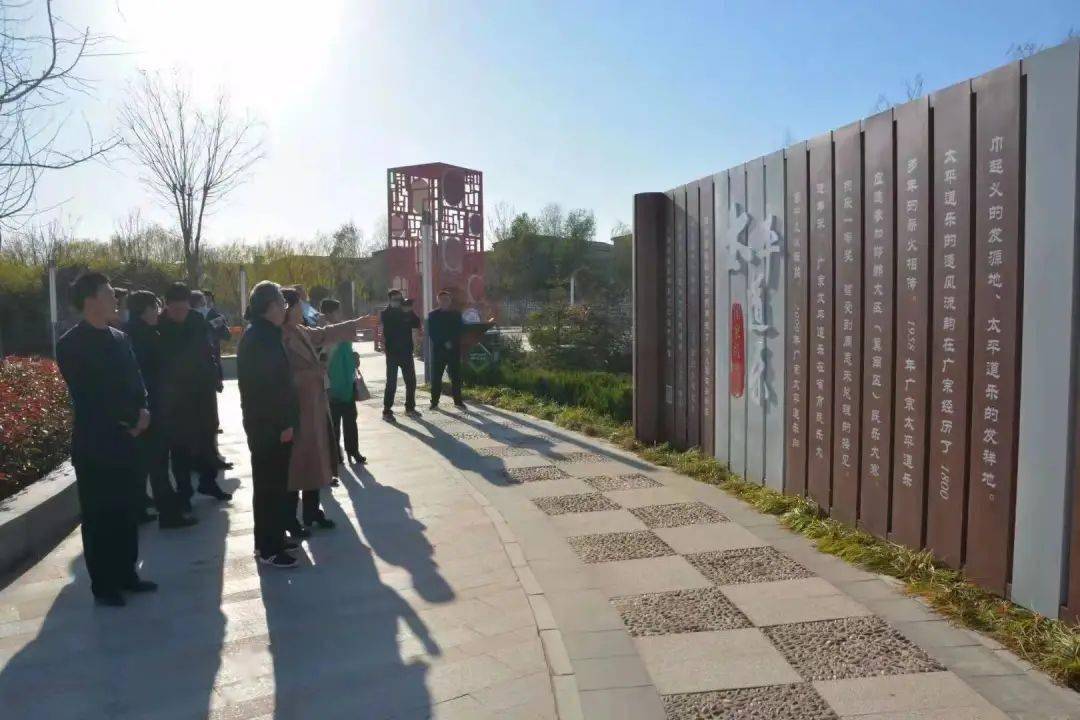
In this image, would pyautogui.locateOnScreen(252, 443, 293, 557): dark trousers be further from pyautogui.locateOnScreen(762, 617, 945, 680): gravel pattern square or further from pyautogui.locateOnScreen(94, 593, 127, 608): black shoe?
pyautogui.locateOnScreen(762, 617, 945, 680): gravel pattern square

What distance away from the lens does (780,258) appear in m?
6.13

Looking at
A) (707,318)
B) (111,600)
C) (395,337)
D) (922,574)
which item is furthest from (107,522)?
(395,337)

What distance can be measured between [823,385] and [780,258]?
106 centimetres

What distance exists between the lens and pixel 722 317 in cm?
710

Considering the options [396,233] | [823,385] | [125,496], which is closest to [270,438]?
[125,496]

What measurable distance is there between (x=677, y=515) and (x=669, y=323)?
2.83 metres

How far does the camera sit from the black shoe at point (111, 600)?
446cm

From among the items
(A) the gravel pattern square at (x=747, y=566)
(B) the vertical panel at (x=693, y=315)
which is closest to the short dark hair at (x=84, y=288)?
(A) the gravel pattern square at (x=747, y=566)

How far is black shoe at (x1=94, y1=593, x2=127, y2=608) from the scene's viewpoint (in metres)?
4.46

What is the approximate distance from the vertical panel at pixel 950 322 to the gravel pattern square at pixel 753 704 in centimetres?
161

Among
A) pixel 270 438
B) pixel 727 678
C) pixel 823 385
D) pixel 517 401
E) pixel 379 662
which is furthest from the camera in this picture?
pixel 517 401

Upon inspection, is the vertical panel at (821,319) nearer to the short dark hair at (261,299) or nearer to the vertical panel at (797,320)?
the vertical panel at (797,320)

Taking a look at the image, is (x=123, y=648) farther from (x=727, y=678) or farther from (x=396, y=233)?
(x=396, y=233)

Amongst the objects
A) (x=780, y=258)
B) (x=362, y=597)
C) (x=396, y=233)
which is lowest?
(x=362, y=597)
